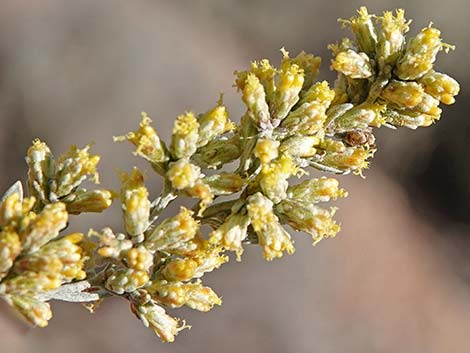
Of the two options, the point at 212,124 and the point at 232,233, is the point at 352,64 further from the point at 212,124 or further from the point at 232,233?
the point at 232,233

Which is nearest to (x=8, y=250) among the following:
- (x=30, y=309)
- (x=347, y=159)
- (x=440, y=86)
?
(x=30, y=309)

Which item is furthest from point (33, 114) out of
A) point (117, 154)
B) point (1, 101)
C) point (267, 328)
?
point (267, 328)

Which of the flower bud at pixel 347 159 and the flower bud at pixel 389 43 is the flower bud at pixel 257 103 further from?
the flower bud at pixel 389 43

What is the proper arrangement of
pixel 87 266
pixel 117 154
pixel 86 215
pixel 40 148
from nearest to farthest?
pixel 87 266 < pixel 40 148 < pixel 86 215 < pixel 117 154

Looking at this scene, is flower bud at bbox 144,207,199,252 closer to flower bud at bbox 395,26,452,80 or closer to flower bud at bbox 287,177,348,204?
flower bud at bbox 287,177,348,204

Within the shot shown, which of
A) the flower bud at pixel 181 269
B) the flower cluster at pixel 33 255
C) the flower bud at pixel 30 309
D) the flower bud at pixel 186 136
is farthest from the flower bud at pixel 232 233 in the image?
the flower bud at pixel 30 309

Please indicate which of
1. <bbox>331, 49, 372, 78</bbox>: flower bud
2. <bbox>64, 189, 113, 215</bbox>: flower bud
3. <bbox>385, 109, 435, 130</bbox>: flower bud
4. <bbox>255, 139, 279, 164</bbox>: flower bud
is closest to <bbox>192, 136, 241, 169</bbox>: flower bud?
<bbox>255, 139, 279, 164</bbox>: flower bud

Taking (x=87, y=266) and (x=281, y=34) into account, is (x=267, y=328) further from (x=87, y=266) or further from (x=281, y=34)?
(x=87, y=266)

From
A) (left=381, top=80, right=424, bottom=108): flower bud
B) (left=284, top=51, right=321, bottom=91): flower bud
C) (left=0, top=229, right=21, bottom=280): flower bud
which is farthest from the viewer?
(left=284, top=51, right=321, bottom=91): flower bud
